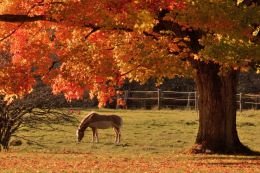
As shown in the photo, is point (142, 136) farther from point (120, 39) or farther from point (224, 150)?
point (224, 150)

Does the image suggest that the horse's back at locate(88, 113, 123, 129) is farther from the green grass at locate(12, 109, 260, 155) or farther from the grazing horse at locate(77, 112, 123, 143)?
the green grass at locate(12, 109, 260, 155)

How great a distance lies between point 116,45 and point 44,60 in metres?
3.34

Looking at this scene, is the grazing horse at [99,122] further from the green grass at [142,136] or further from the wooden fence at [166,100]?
the wooden fence at [166,100]

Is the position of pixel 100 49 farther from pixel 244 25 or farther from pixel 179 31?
pixel 244 25

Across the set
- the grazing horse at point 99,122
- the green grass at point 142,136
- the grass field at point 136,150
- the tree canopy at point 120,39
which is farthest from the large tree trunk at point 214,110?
the grazing horse at point 99,122

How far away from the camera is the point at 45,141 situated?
1192 inches

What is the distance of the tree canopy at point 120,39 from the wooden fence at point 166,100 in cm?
2522

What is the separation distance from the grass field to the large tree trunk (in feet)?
3.79

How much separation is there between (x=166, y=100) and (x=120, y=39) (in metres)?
32.1

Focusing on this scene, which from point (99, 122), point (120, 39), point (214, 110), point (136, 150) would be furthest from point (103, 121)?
point (214, 110)

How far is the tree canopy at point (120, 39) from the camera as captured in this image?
56.7 feet

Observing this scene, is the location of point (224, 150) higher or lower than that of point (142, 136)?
higher

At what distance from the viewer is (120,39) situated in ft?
82.3

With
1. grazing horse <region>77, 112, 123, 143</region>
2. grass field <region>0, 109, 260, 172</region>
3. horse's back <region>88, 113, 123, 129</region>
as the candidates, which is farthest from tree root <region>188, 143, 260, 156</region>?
horse's back <region>88, 113, 123, 129</region>
